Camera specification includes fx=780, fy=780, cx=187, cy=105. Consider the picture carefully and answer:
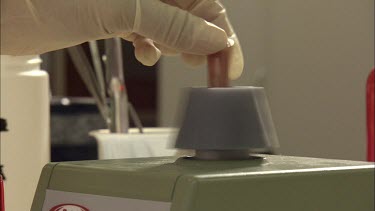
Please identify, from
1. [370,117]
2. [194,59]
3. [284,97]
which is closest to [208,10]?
[194,59]

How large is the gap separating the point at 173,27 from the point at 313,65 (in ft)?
1.98

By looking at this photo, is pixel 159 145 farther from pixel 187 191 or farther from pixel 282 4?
pixel 187 191

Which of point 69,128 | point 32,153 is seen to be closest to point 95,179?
point 32,153

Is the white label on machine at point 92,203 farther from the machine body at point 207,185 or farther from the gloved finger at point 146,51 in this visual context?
the gloved finger at point 146,51

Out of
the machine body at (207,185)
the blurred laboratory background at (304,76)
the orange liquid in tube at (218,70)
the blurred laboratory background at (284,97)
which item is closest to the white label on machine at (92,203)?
the machine body at (207,185)

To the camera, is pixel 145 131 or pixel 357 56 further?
pixel 145 131

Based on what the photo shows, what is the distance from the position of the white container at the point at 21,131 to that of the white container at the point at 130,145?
0.22 m

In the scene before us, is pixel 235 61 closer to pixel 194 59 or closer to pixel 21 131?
pixel 194 59

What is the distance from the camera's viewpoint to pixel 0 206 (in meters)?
0.62

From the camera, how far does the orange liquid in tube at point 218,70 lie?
0.59 m

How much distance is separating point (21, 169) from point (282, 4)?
589mm

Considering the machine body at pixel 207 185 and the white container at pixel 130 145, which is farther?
the white container at pixel 130 145

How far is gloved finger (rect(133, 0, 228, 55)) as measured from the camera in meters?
0.64

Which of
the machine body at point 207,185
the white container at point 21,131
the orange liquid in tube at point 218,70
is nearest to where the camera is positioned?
the machine body at point 207,185
